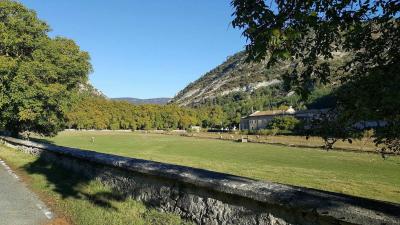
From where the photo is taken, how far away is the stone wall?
4746mm

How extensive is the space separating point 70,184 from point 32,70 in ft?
85.5

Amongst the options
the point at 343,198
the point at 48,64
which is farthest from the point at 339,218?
the point at 48,64

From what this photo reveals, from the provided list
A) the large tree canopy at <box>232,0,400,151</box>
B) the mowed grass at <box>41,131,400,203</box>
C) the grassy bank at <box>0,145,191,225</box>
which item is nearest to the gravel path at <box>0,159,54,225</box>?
the grassy bank at <box>0,145,191,225</box>

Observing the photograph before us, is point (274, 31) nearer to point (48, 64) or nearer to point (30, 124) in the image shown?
point (48, 64)

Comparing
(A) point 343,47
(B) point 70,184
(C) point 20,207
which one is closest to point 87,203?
(C) point 20,207

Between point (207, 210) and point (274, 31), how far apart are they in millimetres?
3316

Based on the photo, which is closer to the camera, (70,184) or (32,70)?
(70,184)

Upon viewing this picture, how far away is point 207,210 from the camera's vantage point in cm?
721

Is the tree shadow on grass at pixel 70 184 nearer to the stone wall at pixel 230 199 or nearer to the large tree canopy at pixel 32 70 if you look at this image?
the stone wall at pixel 230 199

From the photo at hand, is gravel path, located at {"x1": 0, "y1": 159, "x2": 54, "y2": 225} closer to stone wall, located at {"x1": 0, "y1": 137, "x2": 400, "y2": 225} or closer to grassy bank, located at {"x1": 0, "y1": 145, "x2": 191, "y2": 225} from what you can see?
grassy bank, located at {"x1": 0, "y1": 145, "x2": 191, "y2": 225}

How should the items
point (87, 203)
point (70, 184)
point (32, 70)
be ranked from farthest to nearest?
point (32, 70) → point (70, 184) → point (87, 203)

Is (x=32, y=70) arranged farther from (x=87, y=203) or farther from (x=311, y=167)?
(x=87, y=203)

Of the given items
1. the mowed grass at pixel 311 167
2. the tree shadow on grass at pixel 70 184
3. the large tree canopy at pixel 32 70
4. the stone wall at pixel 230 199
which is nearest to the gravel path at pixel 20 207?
the tree shadow on grass at pixel 70 184

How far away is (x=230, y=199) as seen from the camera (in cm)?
669
